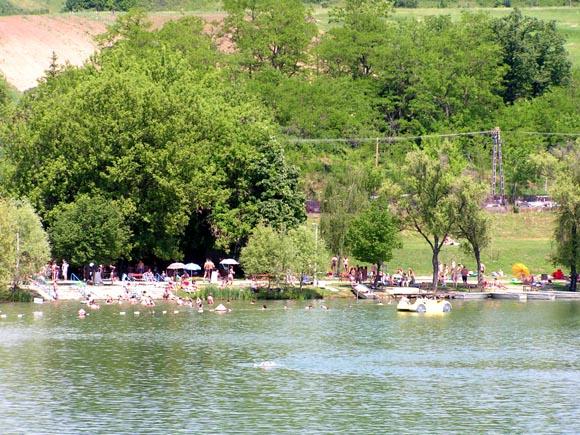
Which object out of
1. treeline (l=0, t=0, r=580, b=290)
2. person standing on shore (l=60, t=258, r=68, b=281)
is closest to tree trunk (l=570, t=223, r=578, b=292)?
treeline (l=0, t=0, r=580, b=290)

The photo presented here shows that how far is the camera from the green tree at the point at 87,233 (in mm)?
96500

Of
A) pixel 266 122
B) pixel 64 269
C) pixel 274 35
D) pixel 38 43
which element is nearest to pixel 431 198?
pixel 266 122

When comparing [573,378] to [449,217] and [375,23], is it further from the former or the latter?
[375,23]

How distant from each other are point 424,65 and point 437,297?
61.2 meters

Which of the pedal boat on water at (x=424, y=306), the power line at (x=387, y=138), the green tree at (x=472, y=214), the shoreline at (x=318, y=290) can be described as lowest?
the pedal boat on water at (x=424, y=306)

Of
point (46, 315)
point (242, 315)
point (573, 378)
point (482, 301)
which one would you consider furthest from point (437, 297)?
point (573, 378)

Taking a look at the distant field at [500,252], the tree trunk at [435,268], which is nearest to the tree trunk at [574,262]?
the distant field at [500,252]

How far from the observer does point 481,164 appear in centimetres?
14238

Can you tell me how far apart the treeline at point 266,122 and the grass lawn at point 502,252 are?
11.6 ft

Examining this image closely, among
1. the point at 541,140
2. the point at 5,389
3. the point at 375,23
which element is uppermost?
the point at 375,23

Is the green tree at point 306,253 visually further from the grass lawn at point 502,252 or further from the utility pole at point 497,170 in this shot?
the utility pole at point 497,170

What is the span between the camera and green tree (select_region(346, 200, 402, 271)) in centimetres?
9856

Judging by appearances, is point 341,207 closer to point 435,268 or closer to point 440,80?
point 435,268

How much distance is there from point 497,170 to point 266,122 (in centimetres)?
3422
